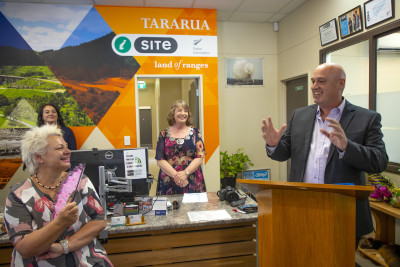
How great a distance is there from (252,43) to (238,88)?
918 millimetres

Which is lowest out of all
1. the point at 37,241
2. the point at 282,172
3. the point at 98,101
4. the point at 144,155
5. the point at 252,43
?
the point at 282,172

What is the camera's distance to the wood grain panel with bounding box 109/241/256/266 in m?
1.99

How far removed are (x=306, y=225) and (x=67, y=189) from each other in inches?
49.7

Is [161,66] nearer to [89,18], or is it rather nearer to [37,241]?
[89,18]

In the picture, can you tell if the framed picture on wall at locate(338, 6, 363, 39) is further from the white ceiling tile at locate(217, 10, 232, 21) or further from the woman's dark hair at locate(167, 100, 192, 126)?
the woman's dark hair at locate(167, 100, 192, 126)

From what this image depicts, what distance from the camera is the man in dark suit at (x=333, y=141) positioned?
4.96ft

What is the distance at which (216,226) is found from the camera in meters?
2.09

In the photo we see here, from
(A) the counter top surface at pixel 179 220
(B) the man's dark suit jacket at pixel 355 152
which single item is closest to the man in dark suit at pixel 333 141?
(B) the man's dark suit jacket at pixel 355 152

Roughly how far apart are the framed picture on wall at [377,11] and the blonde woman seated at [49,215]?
11.2 feet

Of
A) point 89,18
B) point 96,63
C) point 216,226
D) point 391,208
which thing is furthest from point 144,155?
point 89,18

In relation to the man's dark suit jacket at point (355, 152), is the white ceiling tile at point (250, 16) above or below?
above

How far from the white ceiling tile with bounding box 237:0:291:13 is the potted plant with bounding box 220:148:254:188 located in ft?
8.35

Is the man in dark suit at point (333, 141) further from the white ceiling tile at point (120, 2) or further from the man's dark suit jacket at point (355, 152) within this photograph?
the white ceiling tile at point (120, 2)

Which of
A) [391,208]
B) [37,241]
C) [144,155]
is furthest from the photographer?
[391,208]
